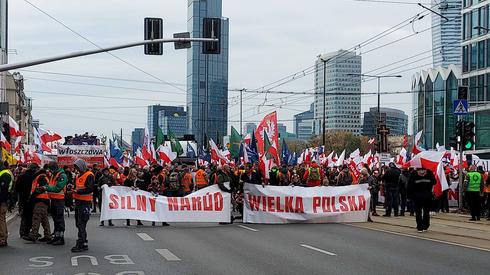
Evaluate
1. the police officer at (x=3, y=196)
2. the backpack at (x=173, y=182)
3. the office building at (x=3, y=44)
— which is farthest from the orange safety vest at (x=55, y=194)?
the office building at (x=3, y=44)

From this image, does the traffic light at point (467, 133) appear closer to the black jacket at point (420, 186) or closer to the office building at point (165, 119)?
the black jacket at point (420, 186)

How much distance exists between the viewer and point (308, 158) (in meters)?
48.1

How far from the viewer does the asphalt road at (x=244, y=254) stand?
38.2 feet

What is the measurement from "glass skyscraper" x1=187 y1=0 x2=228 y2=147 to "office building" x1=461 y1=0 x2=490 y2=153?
22.1 metres

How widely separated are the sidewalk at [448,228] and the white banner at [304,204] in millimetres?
874

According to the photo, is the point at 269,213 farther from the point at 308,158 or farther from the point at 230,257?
the point at 308,158

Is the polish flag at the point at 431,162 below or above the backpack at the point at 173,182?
above

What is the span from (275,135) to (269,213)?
4375 millimetres

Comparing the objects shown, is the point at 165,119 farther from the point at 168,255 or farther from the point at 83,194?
the point at 168,255

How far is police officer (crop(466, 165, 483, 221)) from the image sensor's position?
22.9 m

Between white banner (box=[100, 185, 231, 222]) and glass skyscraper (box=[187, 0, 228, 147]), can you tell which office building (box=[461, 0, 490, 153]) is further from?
white banner (box=[100, 185, 231, 222])

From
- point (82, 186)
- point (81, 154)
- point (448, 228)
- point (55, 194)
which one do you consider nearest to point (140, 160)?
point (81, 154)

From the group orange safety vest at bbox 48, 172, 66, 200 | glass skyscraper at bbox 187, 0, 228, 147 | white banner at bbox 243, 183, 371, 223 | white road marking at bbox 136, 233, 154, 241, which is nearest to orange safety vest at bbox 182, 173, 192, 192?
white banner at bbox 243, 183, 371, 223

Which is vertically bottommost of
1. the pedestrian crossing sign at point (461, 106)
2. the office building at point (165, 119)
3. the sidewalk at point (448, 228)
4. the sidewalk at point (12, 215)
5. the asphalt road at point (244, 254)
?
the sidewalk at point (12, 215)
